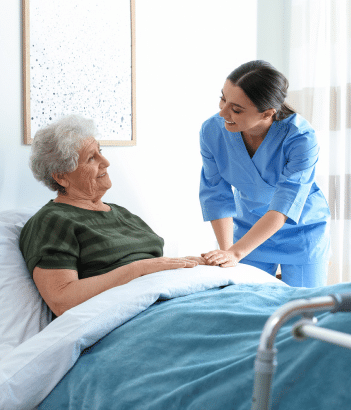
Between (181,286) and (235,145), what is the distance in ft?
2.61

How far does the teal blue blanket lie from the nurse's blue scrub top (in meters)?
0.60

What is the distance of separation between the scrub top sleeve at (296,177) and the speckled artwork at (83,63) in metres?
0.72

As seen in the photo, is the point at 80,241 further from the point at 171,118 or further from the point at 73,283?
the point at 171,118

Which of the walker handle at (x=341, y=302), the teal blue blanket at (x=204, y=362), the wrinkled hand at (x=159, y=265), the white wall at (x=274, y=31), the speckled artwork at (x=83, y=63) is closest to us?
the walker handle at (x=341, y=302)

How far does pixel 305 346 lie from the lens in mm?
794

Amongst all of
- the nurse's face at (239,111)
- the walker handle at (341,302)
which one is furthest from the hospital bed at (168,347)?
the nurse's face at (239,111)

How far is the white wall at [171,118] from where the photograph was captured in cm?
208

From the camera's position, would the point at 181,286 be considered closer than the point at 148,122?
Yes

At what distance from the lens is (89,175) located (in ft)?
5.19

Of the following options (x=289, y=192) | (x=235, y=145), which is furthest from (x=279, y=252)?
(x=235, y=145)

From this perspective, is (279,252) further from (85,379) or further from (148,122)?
(85,379)

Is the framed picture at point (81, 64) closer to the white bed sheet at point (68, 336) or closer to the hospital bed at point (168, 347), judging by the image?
the hospital bed at point (168, 347)

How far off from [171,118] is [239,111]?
27.9 inches

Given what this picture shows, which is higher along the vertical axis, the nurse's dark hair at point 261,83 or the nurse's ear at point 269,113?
the nurse's dark hair at point 261,83
